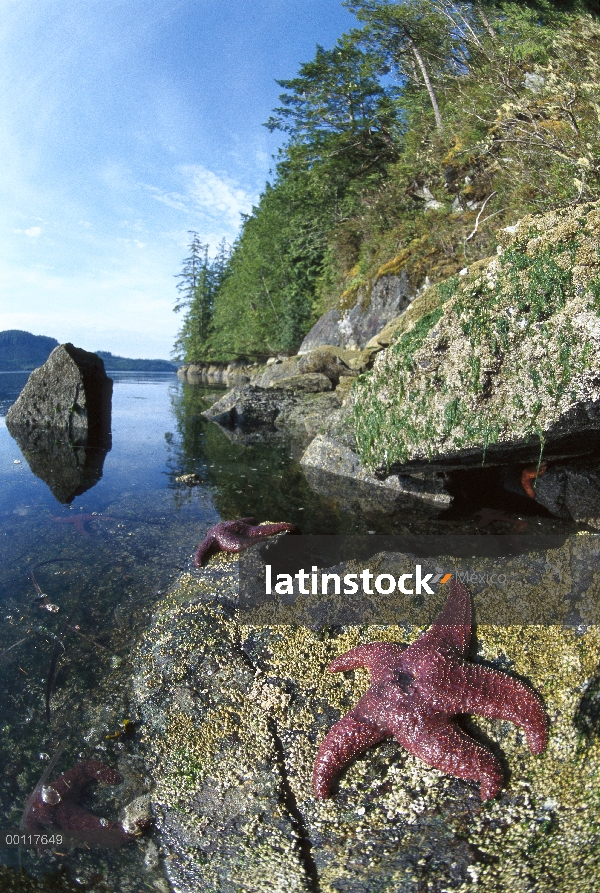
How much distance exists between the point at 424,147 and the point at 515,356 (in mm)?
16265

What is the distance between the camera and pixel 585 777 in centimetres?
254

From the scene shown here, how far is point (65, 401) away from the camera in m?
13.6

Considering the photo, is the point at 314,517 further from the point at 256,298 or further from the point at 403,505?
the point at 256,298

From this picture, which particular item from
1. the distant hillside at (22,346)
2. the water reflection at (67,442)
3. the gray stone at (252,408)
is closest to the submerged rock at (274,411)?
the gray stone at (252,408)

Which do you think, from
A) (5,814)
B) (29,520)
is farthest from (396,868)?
(29,520)

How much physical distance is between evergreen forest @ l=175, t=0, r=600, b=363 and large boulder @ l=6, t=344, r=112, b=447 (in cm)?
1043

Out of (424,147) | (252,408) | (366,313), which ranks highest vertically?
(424,147)

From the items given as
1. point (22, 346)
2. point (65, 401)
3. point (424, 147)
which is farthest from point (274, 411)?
point (22, 346)

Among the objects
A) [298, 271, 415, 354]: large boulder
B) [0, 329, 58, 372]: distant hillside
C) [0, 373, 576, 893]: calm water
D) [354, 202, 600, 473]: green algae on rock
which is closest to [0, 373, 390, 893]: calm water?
[0, 373, 576, 893]: calm water

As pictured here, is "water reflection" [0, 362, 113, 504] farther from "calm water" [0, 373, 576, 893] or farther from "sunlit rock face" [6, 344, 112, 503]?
"calm water" [0, 373, 576, 893]

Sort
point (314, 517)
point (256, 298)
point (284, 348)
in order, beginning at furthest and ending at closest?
point (256, 298), point (284, 348), point (314, 517)

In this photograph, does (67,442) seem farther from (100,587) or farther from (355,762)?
(355,762)

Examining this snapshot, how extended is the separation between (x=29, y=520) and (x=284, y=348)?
1252 inches

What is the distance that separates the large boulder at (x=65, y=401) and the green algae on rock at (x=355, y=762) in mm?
11023
